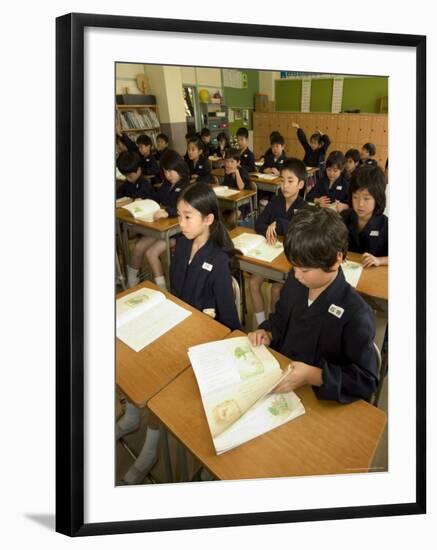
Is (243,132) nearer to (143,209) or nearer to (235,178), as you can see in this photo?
(235,178)

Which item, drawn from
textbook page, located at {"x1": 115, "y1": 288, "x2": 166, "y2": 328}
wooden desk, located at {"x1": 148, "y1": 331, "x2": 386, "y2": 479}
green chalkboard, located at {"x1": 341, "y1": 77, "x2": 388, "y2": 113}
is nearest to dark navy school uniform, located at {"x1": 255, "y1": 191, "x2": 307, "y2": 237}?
green chalkboard, located at {"x1": 341, "y1": 77, "x2": 388, "y2": 113}

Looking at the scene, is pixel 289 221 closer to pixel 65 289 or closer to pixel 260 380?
pixel 260 380

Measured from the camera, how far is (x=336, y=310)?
1230 millimetres

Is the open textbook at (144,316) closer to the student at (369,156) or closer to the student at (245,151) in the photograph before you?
the student at (245,151)

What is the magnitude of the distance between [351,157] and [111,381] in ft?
3.24

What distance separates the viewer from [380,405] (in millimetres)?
1228

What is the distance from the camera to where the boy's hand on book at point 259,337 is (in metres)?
1.26

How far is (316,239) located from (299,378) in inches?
15.6

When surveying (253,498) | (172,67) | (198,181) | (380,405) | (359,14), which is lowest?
(253,498)

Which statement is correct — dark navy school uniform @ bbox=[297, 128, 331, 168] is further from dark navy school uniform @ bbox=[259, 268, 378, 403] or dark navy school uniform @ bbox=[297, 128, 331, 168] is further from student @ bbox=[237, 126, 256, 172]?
dark navy school uniform @ bbox=[259, 268, 378, 403]

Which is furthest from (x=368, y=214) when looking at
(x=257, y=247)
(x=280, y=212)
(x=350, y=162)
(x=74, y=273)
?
(x=74, y=273)

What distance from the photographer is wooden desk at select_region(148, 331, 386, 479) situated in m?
1.05

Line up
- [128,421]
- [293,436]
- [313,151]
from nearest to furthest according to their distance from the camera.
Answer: [293,436]
[128,421]
[313,151]

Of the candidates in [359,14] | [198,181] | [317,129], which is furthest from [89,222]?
[359,14]
